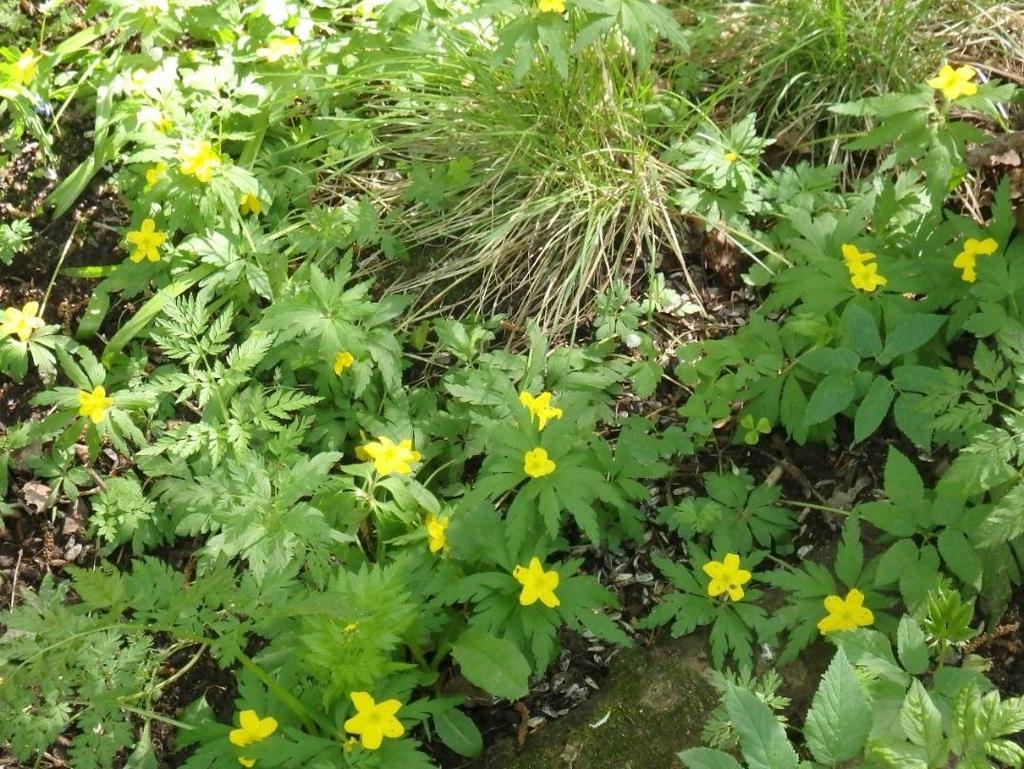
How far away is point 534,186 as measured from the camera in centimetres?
289

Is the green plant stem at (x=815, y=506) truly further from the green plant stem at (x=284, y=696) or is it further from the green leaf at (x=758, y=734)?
the green plant stem at (x=284, y=696)

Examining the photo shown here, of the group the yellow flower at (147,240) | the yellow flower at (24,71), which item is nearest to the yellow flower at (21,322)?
the yellow flower at (147,240)

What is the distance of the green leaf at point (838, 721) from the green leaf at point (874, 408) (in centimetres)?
75

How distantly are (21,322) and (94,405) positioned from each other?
435mm

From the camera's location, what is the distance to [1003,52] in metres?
2.95

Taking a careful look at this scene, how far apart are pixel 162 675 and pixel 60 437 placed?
0.70m

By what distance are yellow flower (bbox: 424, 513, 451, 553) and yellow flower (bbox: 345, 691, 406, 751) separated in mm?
419

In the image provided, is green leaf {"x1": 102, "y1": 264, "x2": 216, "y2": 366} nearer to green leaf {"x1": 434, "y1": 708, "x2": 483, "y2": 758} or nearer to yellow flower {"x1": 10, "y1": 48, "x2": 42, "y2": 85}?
yellow flower {"x1": 10, "y1": 48, "x2": 42, "y2": 85}

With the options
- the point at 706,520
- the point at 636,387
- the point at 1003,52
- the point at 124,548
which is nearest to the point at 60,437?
the point at 124,548


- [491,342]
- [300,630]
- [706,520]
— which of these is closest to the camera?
[300,630]

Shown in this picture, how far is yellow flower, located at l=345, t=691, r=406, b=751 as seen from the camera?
183 cm

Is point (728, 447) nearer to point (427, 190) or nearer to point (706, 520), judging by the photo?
point (706, 520)

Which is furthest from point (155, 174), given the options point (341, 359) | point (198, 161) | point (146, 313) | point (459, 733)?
point (459, 733)

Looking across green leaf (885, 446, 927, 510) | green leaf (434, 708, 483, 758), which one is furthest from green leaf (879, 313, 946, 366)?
green leaf (434, 708, 483, 758)
